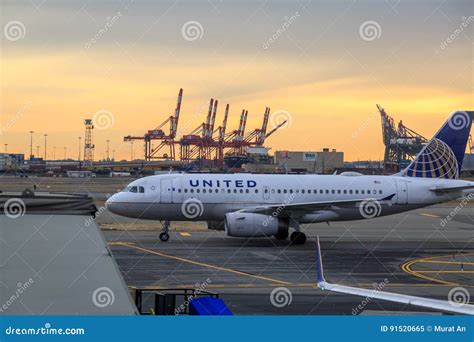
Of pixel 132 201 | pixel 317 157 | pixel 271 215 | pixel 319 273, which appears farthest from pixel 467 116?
pixel 317 157

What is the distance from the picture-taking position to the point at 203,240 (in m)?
46.9

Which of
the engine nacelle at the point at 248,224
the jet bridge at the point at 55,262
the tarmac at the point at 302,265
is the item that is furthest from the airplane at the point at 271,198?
the jet bridge at the point at 55,262

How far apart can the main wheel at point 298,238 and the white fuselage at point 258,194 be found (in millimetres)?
1371

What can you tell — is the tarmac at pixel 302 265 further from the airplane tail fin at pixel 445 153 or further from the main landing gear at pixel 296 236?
the airplane tail fin at pixel 445 153

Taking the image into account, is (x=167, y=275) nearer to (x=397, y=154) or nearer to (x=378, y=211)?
(x=378, y=211)

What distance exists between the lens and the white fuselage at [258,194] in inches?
1789

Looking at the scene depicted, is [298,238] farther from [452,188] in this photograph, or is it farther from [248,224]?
[452,188]

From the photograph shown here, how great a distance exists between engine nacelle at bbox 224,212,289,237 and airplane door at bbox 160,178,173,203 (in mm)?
3571

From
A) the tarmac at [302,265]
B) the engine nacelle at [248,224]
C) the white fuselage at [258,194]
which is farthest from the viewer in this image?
the white fuselage at [258,194]

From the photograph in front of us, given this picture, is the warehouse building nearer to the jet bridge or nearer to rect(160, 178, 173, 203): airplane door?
rect(160, 178, 173, 203): airplane door

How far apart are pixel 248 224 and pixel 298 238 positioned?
330cm

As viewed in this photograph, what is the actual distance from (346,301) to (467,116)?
95.4ft

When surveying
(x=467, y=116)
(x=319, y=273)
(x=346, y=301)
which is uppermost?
(x=467, y=116)

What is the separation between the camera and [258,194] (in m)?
46.7
